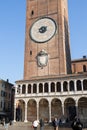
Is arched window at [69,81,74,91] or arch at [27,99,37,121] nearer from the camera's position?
arched window at [69,81,74,91]

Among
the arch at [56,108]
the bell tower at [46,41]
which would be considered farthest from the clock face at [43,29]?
the arch at [56,108]

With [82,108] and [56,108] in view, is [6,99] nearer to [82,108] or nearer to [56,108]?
[56,108]

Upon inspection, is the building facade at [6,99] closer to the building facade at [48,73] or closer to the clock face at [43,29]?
the building facade at [48,73]

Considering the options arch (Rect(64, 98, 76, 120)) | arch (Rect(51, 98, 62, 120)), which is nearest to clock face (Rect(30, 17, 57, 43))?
arch (Rect(51, 98, 62, 120))

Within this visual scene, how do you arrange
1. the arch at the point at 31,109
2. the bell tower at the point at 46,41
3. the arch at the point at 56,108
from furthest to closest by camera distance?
the bell tower at the point at 46,41
the arch at the point at 31,109
the arch at the point at 56,108

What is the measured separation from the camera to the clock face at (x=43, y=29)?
4666cm

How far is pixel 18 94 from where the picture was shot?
1689 inches

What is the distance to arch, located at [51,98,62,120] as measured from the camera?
135 feet

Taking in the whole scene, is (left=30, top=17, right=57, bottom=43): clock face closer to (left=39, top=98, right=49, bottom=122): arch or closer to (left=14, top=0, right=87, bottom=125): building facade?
(left=14, top=0, right=87, bottom=125): building facade

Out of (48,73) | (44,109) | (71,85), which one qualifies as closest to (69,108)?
(71,85)

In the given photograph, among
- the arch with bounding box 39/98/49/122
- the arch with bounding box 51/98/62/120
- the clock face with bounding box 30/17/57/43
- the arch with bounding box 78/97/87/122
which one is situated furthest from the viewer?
the clock face with bounding box 30/17/57/43

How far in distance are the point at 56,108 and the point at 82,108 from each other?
490 centimetres

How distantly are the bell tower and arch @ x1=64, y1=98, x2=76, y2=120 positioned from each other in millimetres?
5289

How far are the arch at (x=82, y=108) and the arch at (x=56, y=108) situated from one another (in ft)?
12.0
